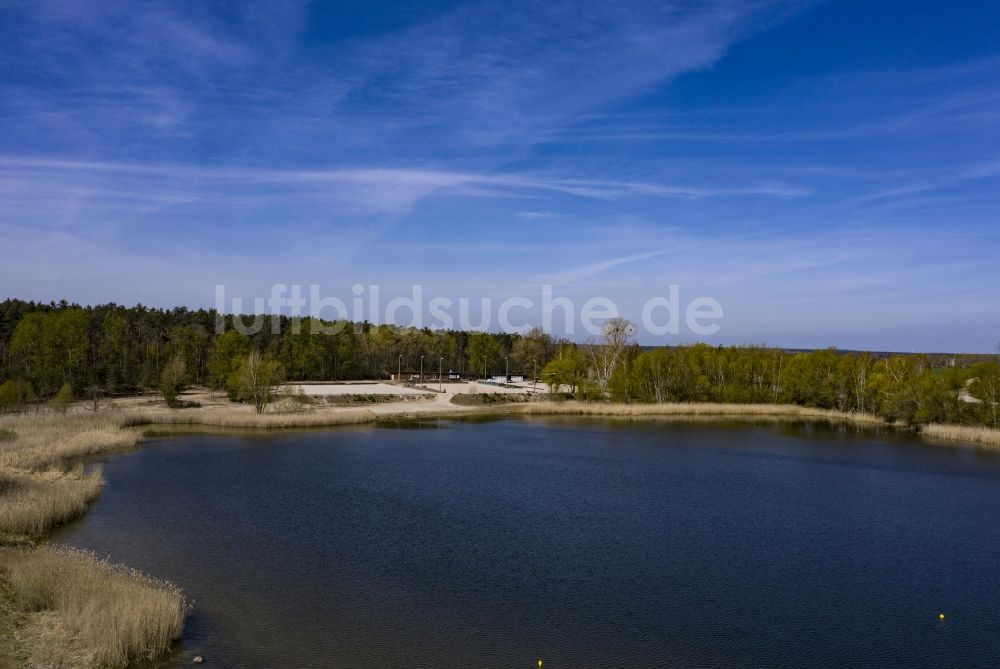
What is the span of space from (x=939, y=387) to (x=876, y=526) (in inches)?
1150

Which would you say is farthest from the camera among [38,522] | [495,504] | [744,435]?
[744,435]

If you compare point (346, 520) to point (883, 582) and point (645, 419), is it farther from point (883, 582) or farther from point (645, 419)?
point (645, 419)

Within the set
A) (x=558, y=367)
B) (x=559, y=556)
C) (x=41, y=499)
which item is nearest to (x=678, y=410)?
(x=558, y=367)

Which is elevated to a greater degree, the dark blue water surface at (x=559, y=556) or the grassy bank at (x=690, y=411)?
the grassy bank at (x=690, y=411)

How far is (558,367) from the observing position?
6412cm

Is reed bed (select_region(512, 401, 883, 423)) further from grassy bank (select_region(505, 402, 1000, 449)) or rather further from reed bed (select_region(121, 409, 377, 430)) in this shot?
reed bed (select_region(121, 409, 377, 430))

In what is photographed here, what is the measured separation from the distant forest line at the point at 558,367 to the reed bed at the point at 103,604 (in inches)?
1115

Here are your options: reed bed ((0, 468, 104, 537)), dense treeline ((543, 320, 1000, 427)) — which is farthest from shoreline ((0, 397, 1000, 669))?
dense treeline ((543, 320, 1000, 427))

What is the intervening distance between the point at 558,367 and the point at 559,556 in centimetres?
4759

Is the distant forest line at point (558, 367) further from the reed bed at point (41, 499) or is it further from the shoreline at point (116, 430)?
the reed bed at point (41, 499)

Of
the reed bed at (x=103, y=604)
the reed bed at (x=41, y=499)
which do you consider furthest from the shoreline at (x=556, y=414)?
the reed bed at (x=103, y=604)

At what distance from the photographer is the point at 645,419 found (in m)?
51.0

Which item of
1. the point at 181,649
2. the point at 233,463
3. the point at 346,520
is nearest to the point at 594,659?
the point at 181,649

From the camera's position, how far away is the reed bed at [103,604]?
410 inches
